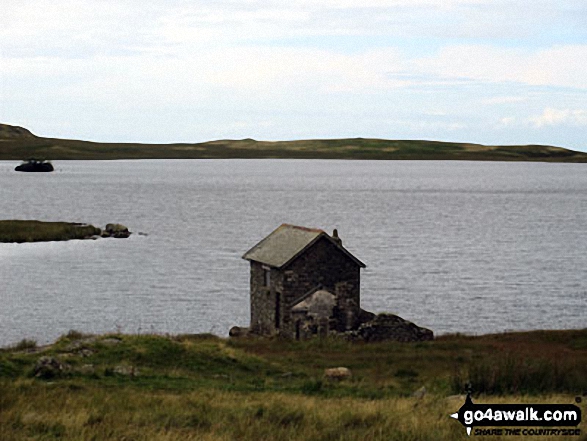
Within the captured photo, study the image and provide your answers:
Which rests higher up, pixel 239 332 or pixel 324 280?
pixel 324 280

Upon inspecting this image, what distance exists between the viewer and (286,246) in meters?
43.9

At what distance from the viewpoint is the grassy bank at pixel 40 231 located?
99438 mm

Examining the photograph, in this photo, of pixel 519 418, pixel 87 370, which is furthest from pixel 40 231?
pixel 519 418

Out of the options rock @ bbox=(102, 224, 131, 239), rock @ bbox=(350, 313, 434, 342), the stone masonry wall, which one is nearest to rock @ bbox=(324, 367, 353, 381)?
the stone masonry wall

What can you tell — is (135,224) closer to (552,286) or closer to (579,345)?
(552,286)

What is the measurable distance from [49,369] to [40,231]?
3281 inches

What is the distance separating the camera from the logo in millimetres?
14109

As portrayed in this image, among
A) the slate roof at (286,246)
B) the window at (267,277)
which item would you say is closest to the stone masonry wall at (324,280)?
the slate roof at (286,246)

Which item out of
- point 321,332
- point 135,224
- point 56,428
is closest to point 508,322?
point 321,332

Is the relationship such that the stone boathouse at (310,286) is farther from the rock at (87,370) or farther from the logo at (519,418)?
the logo at (519,418)

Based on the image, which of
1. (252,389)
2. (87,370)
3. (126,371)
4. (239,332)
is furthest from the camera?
(239,332)

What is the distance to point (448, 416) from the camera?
15820 mm

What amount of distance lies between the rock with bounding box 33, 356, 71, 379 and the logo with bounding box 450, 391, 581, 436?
11.7 meters

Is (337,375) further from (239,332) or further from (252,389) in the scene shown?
(239,332)
